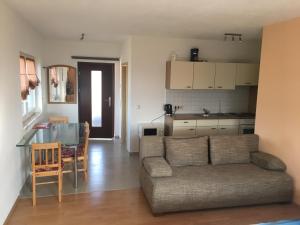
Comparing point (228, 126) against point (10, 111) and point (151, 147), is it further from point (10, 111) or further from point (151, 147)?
point (10, 111)

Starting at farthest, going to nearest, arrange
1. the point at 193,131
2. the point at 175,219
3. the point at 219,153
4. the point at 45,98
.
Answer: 1. the point at 45,98
2. the point at 193,131
3. the point at 219,153
4. the point at 175,219

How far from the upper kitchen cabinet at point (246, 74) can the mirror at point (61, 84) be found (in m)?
3.86

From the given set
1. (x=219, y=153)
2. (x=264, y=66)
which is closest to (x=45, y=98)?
(x=219, y=153)

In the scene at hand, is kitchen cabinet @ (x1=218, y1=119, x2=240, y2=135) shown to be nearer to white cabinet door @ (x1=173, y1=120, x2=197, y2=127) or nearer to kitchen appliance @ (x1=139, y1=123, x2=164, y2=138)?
white cabinet door @ (x1=173, y1=120, x2=197, y2=127)

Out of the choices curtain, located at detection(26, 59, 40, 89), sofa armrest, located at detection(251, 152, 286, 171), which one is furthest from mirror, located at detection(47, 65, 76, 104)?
sofa armrest, located at detection(251, 152, 286, 171)

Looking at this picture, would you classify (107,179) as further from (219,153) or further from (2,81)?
(2,81)

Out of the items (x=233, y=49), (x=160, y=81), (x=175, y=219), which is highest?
(x=233, y=49)

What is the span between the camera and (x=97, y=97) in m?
6.82

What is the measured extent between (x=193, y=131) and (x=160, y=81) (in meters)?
1.26

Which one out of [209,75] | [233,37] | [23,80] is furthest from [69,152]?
[233,37]

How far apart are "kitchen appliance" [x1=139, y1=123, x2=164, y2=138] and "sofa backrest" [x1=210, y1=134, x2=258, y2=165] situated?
169 centimetres

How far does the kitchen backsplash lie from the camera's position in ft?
18.7

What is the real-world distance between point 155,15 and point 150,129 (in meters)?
2.50

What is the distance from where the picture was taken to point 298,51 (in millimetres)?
3496
